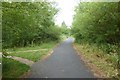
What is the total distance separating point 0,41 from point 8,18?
132cm

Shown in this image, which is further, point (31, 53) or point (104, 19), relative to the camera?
point (31, 53)

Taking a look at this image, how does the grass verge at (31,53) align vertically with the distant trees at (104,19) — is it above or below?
below

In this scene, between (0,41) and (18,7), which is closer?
(18,7)

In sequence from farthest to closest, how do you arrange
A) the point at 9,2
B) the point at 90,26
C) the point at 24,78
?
the point at 90,26
the point at 24,78
the point at 9,2

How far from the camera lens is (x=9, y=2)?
11969 millimetres

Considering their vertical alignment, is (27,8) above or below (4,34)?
above

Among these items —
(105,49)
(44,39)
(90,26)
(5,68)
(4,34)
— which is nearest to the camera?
(4,34)

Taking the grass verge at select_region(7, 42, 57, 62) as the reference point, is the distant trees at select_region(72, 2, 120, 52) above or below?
above

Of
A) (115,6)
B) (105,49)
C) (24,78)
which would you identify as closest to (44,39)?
(105,49)

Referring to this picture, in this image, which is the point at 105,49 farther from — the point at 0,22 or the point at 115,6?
the point at 0,22

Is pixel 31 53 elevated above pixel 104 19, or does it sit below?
below

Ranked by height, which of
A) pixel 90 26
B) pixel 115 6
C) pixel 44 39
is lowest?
pixel 44 39

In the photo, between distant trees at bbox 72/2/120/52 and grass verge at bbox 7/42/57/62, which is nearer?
distant trees at bbox 72/2/120/52

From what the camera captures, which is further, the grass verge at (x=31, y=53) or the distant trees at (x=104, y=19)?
the grass verge at (x=31, y=53)
